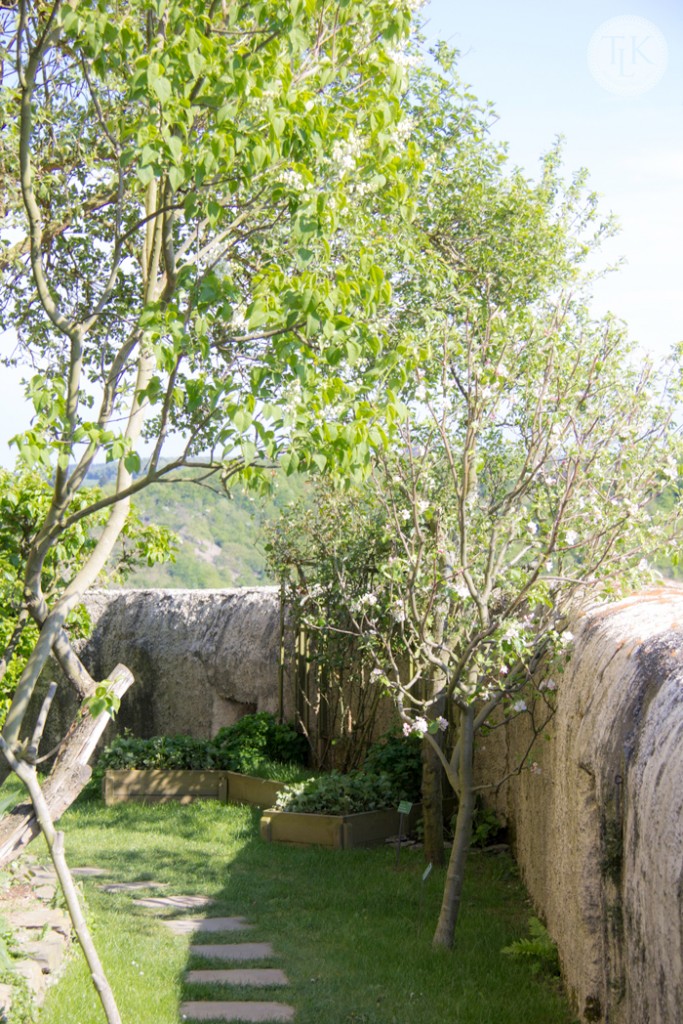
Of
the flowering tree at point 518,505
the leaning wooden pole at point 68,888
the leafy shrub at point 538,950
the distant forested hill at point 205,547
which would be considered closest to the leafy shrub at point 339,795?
the flowering tree at point 518,505

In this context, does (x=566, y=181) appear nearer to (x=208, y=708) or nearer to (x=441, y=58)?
(x=441, y=58)

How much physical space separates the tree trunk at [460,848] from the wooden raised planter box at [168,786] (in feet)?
17.6

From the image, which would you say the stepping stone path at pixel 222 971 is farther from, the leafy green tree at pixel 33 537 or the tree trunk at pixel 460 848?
the leafy green tree at pixel 33 537

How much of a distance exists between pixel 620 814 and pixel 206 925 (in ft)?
12.2

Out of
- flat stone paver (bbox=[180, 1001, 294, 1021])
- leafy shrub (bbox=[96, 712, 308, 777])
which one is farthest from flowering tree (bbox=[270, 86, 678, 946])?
leafy shrub (bbox=[96, 712, 308, 777])

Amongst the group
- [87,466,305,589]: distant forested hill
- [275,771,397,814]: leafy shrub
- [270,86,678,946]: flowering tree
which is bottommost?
[275,771,397,814]: leafy shrub

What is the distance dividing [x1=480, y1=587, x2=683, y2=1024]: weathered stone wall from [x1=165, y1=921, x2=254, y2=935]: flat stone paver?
2.03 m

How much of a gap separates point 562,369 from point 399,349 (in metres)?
2.24

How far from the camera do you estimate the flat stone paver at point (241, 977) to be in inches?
220

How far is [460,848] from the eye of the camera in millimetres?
6137

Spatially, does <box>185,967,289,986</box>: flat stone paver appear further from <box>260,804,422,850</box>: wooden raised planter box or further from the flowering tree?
<box>260,804,422,850</box>: wooden raised planter box

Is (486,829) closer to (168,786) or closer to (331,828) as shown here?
(331,828)

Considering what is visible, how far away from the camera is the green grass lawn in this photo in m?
5.14

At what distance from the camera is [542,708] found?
22.3ft
